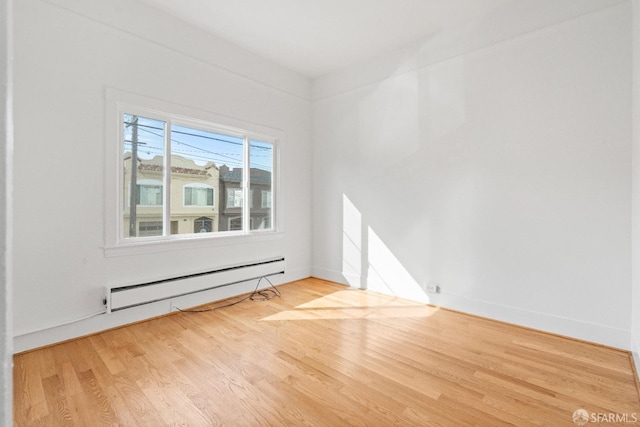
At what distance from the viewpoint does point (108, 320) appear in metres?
2.84

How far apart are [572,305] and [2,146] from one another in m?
3.70

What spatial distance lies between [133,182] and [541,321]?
428 centimetres

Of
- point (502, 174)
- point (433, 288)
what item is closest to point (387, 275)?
point (433, 288)

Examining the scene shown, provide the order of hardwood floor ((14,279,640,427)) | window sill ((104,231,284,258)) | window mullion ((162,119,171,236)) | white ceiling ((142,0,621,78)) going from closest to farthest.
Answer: hardwood floor ((14,279,640,427)) < window sill ((104,231,284,258)) < white ceiling ((142,0,621,78)) < window mullion ((162,119,171,236))

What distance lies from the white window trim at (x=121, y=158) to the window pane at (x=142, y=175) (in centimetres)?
6

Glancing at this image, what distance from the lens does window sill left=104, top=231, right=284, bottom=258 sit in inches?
115

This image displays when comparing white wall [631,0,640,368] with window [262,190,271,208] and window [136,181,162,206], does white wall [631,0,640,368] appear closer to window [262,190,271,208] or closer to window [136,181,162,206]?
window [262,190,271,208]

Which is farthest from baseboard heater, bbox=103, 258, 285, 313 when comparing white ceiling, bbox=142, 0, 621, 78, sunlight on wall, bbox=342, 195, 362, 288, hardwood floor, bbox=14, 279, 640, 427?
white ceiling, bbox=142, 0, 621, 78

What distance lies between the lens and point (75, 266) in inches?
105

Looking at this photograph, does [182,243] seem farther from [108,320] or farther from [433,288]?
[433,288]

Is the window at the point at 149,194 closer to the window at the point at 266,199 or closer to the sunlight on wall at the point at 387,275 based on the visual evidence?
the window at the point at 266,199

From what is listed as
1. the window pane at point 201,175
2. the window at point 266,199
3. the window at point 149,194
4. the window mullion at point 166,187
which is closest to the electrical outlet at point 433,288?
the window at point 266,199

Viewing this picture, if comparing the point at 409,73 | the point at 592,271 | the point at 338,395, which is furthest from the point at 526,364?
the point at 409,73

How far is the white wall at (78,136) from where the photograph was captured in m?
2.43
